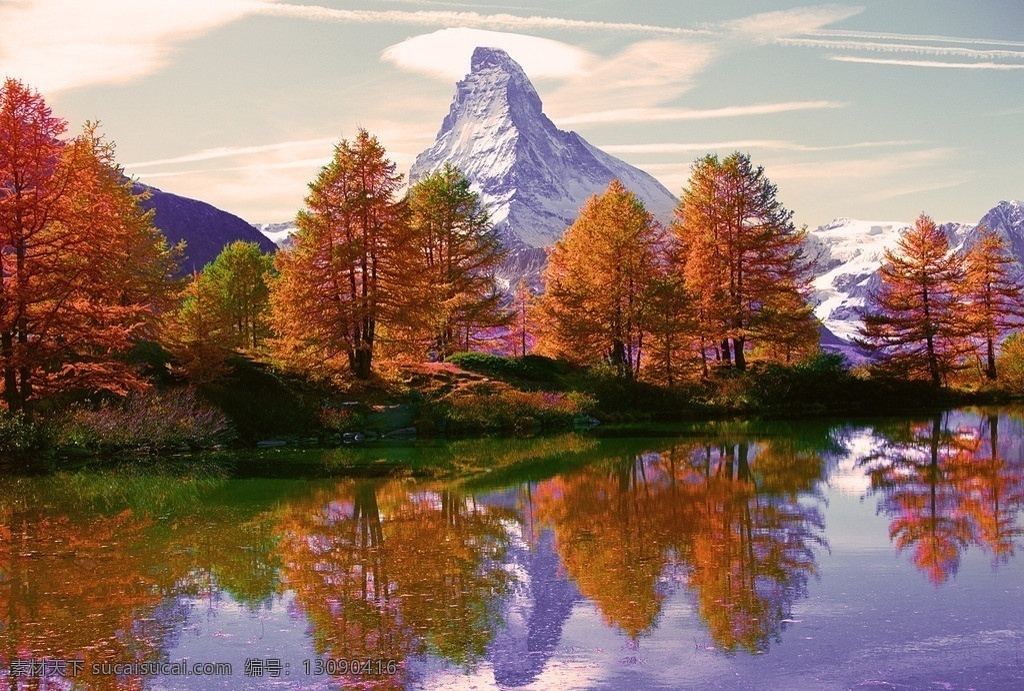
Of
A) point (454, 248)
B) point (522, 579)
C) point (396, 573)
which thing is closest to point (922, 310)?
point (454, 248)

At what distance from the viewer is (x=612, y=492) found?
16312 mm

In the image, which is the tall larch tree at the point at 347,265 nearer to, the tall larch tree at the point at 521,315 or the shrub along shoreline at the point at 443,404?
the shrub along shoreline at the point at 443,404

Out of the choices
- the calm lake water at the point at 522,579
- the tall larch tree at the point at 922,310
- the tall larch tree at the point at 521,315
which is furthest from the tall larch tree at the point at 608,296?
the calm lake water at the point at 522,579

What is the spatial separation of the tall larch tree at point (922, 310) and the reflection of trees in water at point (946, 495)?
57.3 ft

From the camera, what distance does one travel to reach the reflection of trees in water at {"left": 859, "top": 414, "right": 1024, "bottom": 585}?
440 inches

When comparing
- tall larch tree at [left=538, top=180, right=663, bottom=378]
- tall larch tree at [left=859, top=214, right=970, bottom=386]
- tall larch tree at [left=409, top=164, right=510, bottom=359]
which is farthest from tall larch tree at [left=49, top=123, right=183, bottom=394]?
tall larch tree at [left=859, top=214, right=970, bottom=386]

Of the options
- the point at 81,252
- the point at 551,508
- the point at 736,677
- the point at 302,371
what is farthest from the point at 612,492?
the point at 302,371

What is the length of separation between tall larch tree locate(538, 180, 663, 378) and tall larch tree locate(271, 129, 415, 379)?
823 centimetres

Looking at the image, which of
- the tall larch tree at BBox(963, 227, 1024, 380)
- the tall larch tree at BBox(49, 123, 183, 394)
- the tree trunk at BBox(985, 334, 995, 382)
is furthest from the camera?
the tree trunk at BBox(985, 334, 995, 382)

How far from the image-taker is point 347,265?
110 feet

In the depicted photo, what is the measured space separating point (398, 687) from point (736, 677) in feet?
8.00

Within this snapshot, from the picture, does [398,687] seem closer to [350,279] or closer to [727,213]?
[350,279]

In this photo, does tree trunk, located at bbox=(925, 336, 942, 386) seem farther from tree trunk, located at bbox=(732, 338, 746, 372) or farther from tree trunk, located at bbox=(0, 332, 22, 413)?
tree trunk, located at bbox=(0, 332, 22, 413)

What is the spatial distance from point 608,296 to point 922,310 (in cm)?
1618
